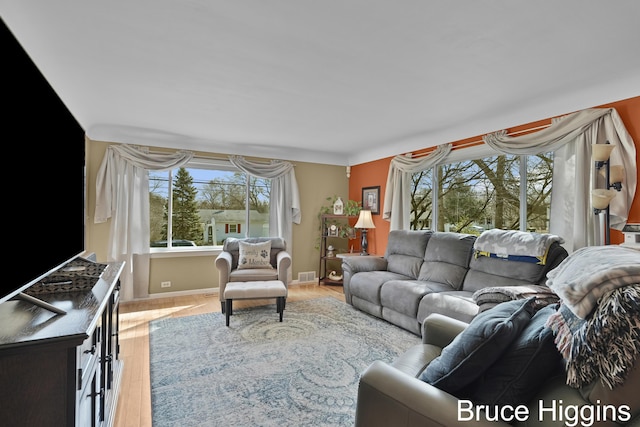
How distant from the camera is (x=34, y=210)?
1274 millimetres

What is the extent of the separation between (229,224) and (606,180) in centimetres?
473

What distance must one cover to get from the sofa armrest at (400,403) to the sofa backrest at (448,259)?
8.01 ft

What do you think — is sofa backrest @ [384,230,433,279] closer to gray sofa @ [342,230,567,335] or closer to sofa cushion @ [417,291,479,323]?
gray sofa @ [342,230,567,335]

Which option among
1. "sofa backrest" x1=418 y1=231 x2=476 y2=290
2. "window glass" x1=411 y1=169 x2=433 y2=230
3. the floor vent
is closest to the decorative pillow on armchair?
the floor vent

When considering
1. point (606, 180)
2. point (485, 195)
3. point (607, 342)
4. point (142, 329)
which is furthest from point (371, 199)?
point (607, 342)

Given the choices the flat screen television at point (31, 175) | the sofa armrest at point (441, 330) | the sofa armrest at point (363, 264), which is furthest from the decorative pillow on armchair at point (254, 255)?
the sofa armrest at point (441, 330)

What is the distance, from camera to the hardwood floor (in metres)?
2.02

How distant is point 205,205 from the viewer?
16.4 ft

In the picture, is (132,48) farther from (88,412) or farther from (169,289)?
(169,289)

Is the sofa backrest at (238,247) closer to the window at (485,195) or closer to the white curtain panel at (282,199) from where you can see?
the white curtain panel at (282,199)

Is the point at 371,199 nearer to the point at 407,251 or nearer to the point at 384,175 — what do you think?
the point at 384,175

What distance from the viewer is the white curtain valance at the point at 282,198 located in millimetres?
5355

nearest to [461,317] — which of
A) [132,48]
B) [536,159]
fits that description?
[536,159]

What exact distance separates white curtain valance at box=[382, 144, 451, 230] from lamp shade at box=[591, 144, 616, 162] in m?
2.14
